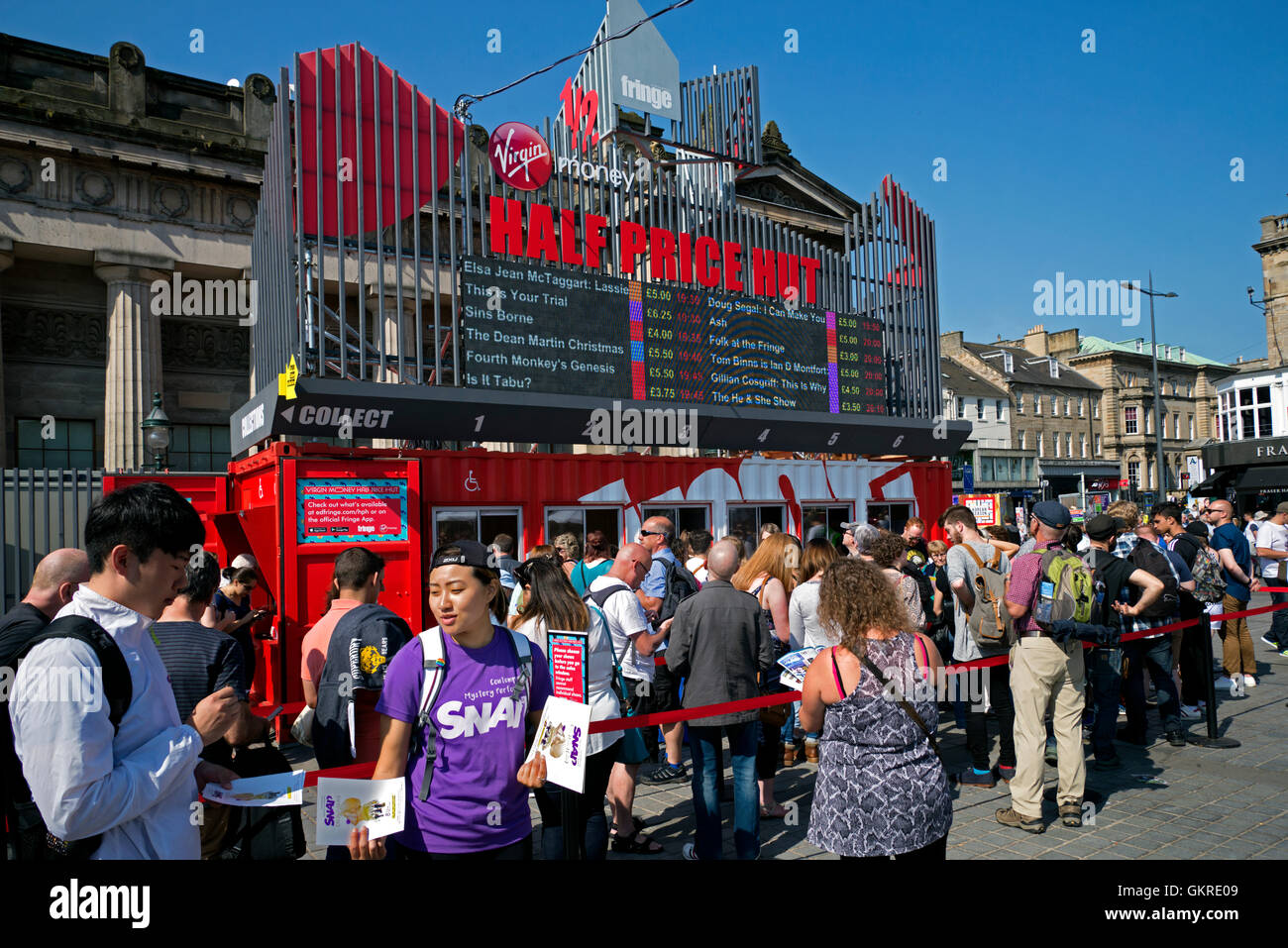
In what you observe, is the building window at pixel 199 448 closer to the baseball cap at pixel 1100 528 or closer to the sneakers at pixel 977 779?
the sneakers at pixel 977 779

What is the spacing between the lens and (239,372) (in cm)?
2306

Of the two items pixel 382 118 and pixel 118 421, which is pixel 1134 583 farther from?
pixel 118 421

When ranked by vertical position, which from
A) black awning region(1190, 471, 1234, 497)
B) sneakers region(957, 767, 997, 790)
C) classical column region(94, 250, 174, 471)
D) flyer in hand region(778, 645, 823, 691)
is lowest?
sneakers region(957, 767, 997, 790)

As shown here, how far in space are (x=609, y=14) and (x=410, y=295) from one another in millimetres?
7066

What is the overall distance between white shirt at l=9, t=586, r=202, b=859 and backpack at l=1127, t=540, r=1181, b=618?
7796mm

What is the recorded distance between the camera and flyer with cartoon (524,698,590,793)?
A: 124 inches

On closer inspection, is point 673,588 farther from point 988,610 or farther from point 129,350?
point 129,350

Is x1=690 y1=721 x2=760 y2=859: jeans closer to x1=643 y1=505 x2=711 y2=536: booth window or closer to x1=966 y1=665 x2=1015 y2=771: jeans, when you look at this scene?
x1=966 y1=665 x2=1015 y2=771: jeans

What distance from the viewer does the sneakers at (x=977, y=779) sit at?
6.61m

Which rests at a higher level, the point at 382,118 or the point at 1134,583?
the point at 382,118

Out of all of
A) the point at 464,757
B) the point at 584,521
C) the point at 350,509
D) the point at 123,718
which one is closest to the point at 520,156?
the point at 584,521

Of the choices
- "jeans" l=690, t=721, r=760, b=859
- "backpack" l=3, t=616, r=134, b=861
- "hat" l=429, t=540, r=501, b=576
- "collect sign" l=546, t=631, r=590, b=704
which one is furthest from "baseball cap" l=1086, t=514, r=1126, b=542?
"backpack" l=3, t=616, r=134, b=861
